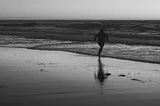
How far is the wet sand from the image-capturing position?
21.4 ft

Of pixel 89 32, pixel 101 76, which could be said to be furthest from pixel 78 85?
pixel 89 32

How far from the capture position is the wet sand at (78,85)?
256 inches

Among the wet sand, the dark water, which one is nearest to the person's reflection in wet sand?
the wet sand

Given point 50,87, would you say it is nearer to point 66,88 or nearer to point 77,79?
point 66,88

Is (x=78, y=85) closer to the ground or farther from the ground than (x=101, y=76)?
farther from the ground

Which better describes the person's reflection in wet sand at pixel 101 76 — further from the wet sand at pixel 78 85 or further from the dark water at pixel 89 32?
the dark water at pixel 89 32

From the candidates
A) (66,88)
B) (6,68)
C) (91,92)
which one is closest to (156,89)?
(91,92)

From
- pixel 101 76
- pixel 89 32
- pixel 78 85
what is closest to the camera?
pixel 78 85

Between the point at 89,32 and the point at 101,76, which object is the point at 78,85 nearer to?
the point at 101,76

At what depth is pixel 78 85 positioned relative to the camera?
26.8 feet

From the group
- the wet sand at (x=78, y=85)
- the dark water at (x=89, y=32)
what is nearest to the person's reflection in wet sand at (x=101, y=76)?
the wet sand at (x=78, y=85)

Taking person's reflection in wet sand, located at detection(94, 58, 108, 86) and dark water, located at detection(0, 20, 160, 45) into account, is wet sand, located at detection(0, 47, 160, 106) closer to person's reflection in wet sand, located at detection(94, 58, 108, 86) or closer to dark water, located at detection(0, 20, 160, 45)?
person's reflection in wet sand, located at detection(94, 58, 108, 86)

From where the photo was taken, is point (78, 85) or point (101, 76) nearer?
point (78, 85)

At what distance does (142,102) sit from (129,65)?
5879mm
